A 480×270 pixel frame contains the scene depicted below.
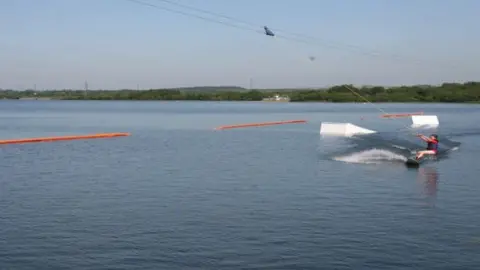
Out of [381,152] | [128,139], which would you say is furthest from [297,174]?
[128,139]

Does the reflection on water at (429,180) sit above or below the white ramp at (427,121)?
above

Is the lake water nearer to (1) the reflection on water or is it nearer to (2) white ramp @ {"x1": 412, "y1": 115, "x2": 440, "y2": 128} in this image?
(1) the reflection on water

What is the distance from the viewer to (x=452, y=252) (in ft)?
56.4

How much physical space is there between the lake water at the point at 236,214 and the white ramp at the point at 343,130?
76.6 feet

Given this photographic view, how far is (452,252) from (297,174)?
1701 cm

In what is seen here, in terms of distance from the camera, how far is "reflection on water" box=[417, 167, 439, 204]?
27969 mm

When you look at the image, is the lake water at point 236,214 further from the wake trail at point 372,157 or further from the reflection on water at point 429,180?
the wake trail at point 372,157

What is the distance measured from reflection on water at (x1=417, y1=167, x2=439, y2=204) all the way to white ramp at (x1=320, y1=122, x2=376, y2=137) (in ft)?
90.7

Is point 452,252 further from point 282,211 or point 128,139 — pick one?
point 128,139

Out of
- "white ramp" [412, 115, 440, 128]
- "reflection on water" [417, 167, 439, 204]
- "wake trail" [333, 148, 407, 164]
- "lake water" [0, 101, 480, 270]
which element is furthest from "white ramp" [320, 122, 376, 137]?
"reflection on water" [417, 167, 439, 204]

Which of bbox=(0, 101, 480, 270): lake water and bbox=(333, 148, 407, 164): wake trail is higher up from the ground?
bbox=(0, 101, 480, 270): lake water

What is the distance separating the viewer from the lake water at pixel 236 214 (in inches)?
655

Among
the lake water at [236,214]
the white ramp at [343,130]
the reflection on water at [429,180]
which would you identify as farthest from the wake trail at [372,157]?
the white ramp at [343,130]

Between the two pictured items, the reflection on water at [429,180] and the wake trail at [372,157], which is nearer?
the reflection on water at [429,180]
